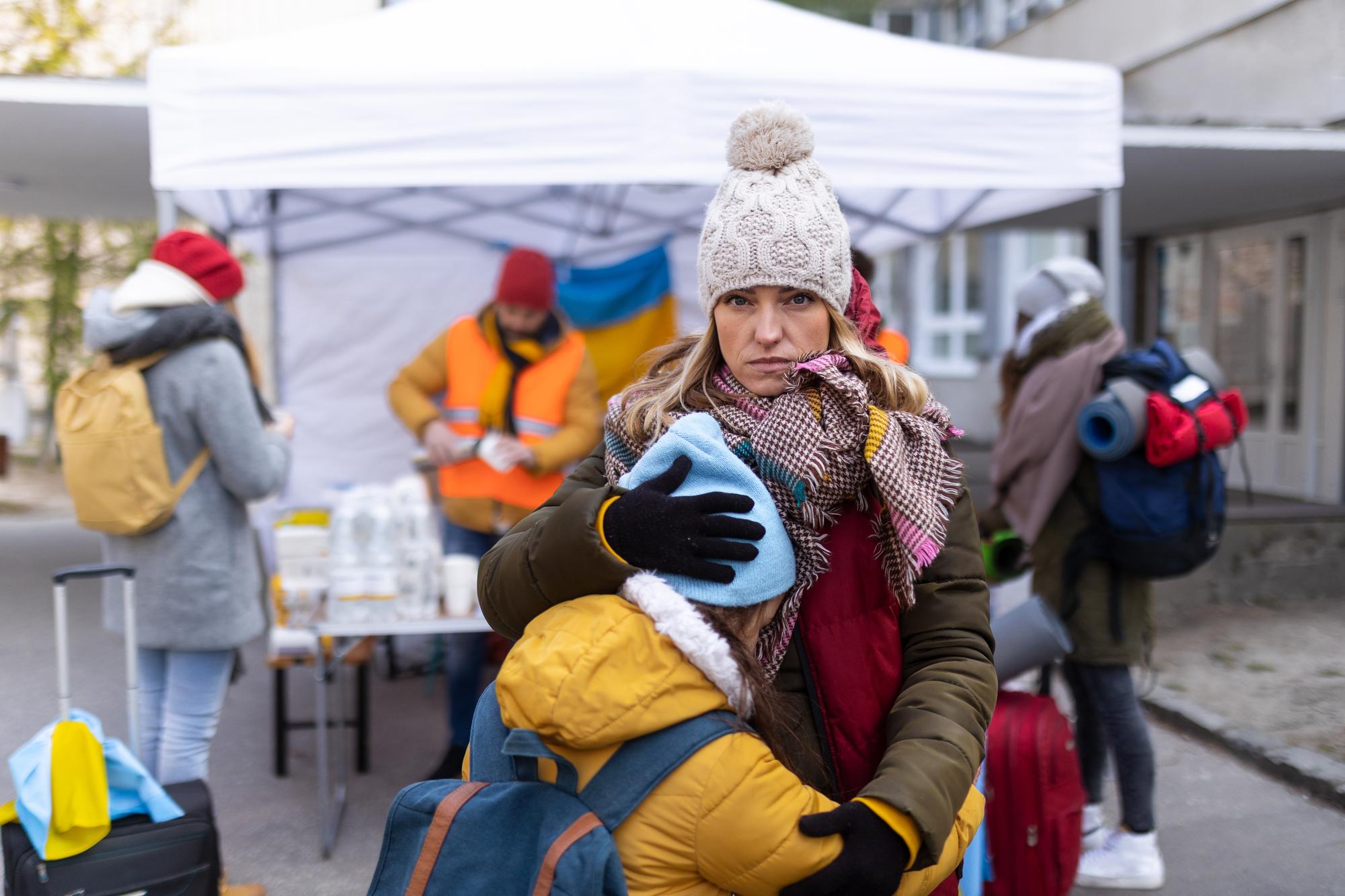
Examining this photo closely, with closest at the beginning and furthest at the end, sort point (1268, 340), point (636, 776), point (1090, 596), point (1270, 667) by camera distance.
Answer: point (636, 776), point (1090, 596), point (1270, 667), point (1268, 340)

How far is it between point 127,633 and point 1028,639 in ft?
7.98

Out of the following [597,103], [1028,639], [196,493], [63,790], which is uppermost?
[597,103]

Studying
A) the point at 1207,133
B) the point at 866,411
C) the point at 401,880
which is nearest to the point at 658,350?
the point at 866,411

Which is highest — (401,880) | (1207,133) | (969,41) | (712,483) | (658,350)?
(969,41)

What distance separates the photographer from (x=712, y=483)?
135 centimetres

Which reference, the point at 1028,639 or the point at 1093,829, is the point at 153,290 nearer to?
the point at 1028,639

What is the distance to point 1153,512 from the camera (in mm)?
3152

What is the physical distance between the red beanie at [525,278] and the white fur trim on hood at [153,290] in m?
1.37

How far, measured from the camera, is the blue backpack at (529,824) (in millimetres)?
1191

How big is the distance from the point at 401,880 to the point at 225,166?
293 cm

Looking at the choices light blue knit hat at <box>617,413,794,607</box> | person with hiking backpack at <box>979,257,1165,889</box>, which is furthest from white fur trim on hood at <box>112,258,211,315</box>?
person with hiking backpack at <box>979,257,1165,889</box>

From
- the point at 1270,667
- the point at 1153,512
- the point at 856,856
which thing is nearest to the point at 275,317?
the point at 1153,512

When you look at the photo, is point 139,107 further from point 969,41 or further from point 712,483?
point 969,41

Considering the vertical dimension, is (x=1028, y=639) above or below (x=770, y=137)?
below
